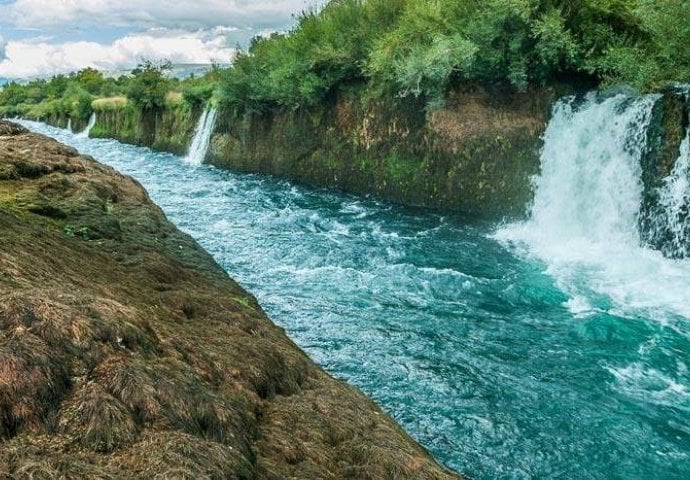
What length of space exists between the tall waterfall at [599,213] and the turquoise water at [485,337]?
0.42 feet

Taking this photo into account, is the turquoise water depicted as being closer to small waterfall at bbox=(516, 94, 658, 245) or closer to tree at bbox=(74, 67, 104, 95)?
small waterfall at bbox=(516, 94, 658, 245)

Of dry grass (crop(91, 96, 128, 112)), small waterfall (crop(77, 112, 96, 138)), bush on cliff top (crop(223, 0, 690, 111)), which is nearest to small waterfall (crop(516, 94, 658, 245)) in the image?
bush on cliff top (crop(223, 0, 690, 111))

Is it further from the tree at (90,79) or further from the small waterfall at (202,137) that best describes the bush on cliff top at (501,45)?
the tree at (90,79)

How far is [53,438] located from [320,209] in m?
16.3

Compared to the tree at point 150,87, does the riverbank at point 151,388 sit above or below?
below

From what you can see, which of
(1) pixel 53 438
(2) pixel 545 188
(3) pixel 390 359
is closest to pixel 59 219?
(3) pixel 390 359

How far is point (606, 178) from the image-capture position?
15.2m

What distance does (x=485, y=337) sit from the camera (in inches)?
383

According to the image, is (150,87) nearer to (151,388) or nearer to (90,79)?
(151,388)

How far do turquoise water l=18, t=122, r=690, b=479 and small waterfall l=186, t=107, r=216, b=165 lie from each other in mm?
14911

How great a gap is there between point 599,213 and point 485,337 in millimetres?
7260

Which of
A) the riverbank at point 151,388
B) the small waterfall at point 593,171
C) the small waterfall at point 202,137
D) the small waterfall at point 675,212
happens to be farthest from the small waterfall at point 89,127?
the riverbank at point 151,388

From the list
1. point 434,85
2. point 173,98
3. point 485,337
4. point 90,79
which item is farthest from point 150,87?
point 90,79

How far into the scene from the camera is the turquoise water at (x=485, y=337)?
690 centimetres
